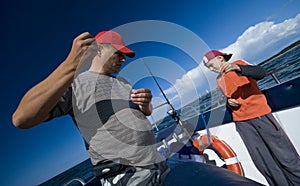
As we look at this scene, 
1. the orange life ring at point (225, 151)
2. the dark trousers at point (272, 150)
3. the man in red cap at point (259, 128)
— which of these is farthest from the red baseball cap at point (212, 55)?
the orange life ring at point (225, 151)

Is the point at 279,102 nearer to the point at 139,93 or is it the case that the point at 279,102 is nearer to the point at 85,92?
the point at 139,93

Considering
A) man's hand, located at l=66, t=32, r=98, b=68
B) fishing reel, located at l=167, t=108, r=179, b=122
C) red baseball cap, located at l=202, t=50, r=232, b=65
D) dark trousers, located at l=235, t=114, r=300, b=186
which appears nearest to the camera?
man's hand, located at l=66, t=32, r=98, b=68

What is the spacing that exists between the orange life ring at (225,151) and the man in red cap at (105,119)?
4.78 feet

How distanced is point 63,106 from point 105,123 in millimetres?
198

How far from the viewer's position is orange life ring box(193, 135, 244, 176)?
6.15 ft

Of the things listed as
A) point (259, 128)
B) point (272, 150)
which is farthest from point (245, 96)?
point (272, 150)

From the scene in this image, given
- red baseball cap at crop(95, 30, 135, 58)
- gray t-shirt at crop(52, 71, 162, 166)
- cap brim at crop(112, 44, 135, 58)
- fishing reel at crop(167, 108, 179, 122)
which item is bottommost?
fishing reel at crop(167, 108, 179, 122)

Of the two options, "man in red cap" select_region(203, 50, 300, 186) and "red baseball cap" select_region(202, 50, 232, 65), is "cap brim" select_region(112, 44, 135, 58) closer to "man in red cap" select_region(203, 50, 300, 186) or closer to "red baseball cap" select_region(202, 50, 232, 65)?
"man in red cap" select_region(203, 50, 300, 186)

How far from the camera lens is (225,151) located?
1969 millimetres

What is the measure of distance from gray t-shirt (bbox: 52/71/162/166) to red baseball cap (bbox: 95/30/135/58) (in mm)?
262

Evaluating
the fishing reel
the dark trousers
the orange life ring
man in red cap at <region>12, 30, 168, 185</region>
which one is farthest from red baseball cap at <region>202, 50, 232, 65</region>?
man in red cap at <region>12, 30, 168, 185</region>

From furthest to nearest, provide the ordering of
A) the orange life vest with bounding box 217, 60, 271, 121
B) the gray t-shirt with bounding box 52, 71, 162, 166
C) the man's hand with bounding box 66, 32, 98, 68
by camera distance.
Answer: the orange life vest with bounding box 217, 60, 271, 121, the gray t-shirt with bounding box 52, 71, 162, 166, the man's hand with bounding box 66, 32, 98, 68

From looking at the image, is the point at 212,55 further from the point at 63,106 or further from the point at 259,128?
the point at 63,106

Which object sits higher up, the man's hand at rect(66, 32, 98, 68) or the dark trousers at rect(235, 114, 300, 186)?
the man's hand at rect(66, 32, 98, 68)
